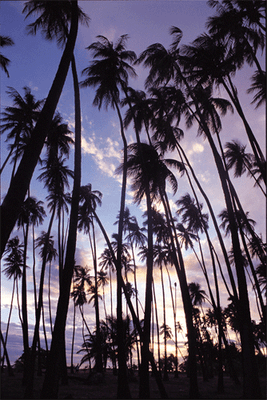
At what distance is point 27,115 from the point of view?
20406mm

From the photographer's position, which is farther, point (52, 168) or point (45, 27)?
point (52, 168)

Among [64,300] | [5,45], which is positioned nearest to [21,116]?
[5,45]

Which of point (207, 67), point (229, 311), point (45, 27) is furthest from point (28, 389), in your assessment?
point (229, 311)

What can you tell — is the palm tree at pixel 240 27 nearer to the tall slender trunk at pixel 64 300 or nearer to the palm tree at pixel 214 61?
the palm tree at pixel 214 61

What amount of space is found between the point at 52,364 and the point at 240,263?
8574 mm

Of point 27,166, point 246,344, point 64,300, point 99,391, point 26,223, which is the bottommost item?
point 99,391

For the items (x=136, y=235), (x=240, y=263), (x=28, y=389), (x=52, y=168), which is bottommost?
(x=28, y=389)

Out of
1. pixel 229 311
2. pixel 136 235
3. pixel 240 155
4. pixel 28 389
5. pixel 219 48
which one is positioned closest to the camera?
pixel 219 48

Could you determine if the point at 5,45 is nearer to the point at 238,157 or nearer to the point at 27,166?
the point at 27,166

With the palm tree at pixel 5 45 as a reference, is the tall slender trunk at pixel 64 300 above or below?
below

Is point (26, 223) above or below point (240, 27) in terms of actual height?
below

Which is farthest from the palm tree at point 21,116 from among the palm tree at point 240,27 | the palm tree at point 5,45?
the palm tree at point 240,27

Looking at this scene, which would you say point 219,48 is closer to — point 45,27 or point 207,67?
point 207,67

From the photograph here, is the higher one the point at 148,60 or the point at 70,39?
the point at 148,60
